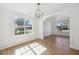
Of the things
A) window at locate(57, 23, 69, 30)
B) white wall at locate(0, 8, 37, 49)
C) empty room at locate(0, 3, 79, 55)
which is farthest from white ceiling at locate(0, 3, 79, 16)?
window at locate(57, 23, 69, 30)

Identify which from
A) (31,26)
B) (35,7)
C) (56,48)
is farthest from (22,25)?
(56,48)

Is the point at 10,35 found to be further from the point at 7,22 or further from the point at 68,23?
the point at 68,23

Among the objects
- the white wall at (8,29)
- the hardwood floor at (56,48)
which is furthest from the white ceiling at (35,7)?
the hardwood floor at (56,48)

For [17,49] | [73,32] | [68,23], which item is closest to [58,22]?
[68,23]

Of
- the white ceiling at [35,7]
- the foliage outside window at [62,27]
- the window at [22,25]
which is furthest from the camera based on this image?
the foliage outside window at [62,27]

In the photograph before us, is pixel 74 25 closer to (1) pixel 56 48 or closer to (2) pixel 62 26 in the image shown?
(2) pixel 62 26

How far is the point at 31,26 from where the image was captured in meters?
1.56

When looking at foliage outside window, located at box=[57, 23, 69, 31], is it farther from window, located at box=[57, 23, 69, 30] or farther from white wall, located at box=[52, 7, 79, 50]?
white wall, located at box=[52, 7, 79, 50]

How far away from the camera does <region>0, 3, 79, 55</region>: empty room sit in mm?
1342

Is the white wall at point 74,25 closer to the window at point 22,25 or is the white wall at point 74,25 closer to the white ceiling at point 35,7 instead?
the white ceiling at point 35,7

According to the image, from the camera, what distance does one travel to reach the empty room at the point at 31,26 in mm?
1342

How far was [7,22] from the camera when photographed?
1.38 metres

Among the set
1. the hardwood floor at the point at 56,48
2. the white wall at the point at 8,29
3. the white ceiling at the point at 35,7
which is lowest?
the hardwood floor at the point at 56,48
